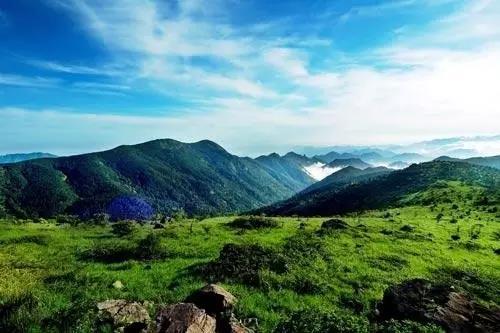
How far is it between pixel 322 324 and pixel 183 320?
5.85 metres

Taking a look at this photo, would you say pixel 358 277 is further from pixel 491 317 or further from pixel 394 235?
pixel 394 235

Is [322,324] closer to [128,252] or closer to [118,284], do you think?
[118,284]

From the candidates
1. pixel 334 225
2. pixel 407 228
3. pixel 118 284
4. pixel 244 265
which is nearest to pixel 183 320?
pixel 118 284

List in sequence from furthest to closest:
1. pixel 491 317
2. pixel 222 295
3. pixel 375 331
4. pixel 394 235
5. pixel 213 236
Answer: pixel 394 235 < pixel 213 236 < pixel 222 295 < pixel 491 317 < pixel 375 331

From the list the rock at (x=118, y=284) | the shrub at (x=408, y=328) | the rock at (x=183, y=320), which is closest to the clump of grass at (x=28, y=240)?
the rock at (x=118, y=284)

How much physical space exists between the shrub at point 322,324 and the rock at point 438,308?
3.62 meters

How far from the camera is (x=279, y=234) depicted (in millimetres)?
53781

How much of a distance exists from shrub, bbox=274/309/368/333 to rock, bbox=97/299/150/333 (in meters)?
6.40

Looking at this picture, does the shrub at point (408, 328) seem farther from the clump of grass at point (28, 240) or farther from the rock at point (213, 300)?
the clump of grass at point (28, 240)

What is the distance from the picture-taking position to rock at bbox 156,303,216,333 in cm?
1875

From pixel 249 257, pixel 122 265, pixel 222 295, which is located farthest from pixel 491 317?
pixel 122 265

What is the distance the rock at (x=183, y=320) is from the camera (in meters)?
18.8

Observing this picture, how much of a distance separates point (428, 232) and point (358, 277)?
2952 cm

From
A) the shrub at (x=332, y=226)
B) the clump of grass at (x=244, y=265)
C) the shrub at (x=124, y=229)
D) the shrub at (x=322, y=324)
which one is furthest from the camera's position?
the shrub at (x=124, y=229)
